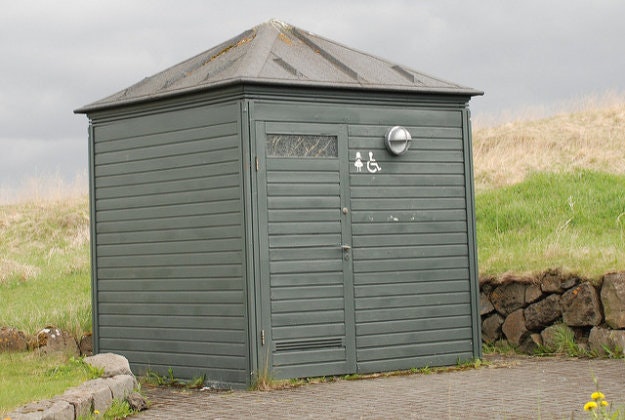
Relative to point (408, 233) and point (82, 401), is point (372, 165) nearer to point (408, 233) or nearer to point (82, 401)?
point (408, 233)

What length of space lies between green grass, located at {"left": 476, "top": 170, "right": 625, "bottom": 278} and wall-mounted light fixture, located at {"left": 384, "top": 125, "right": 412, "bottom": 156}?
104 inches

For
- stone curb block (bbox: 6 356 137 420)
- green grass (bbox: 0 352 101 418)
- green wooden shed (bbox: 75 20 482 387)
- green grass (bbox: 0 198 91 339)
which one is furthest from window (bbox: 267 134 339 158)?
green grass (bbox: 0 198 91 339)

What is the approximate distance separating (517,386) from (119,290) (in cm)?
472

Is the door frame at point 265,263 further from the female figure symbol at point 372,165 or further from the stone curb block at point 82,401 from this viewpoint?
the stone curb block at point 82,401

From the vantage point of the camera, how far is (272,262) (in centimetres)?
987

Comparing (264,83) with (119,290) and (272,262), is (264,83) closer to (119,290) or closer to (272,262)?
(272,262)

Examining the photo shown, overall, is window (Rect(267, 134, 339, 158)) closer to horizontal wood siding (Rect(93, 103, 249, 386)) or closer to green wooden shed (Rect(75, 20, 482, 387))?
green wooden shed (Rect(75, 20, 482, 387))

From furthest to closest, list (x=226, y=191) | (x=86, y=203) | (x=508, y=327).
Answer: (x=86, y=203), (x=508, y=327), (x=226, y=191)

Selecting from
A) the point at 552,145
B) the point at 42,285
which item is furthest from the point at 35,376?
the point at 552,145

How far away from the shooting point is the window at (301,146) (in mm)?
9992

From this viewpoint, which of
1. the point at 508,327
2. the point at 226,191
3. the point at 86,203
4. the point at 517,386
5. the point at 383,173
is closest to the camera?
the point at 517,386

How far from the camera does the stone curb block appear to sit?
7.14 meters

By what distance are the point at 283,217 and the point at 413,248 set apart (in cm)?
169

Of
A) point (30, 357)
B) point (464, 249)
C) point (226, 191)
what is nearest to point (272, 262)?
point (226, 191)
